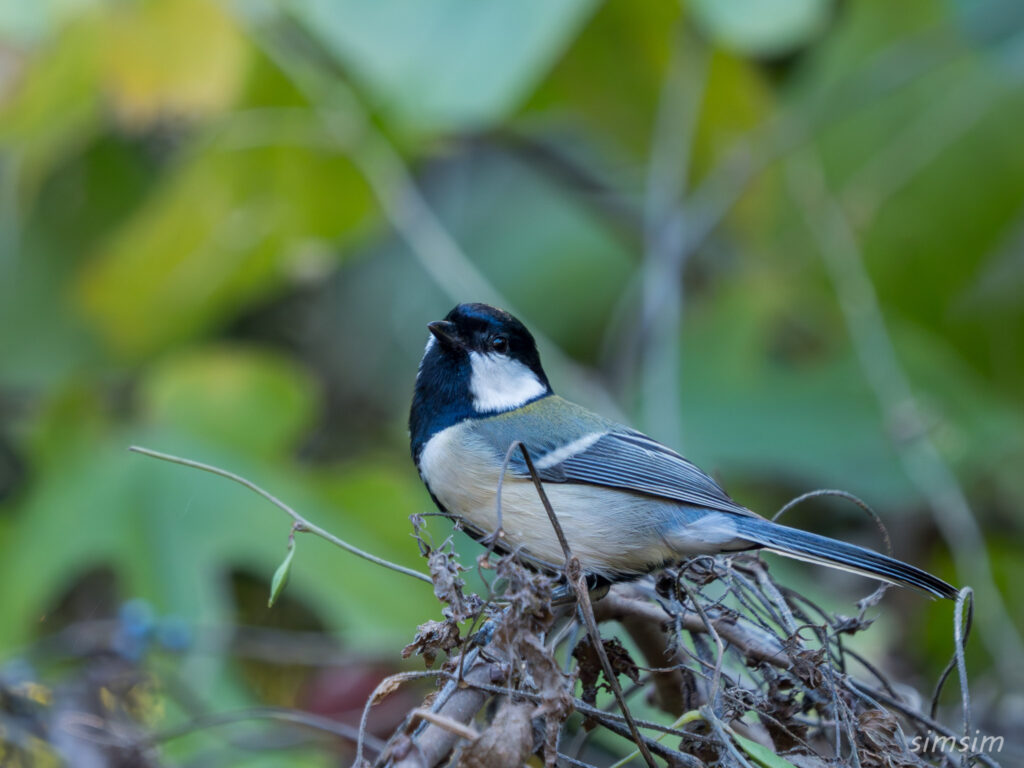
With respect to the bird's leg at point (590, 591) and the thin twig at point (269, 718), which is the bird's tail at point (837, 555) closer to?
the bird's leg at point (590, 591)

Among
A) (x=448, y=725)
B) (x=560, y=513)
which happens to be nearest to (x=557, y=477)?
(x=560, y=513)

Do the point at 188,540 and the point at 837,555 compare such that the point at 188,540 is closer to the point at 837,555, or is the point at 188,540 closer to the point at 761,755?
the point at 837,555

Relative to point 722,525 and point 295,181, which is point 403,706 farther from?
point 295,181

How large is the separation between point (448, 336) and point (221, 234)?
4.89 feet

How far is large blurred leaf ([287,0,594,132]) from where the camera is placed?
7.20ft

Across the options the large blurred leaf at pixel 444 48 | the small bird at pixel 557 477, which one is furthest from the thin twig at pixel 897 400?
the small bird at pixel 557 477

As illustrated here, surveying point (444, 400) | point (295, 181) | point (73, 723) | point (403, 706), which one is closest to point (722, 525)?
point (444, 400)

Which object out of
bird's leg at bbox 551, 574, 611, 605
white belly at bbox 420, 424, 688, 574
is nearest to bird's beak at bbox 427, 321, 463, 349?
white belly at bbox 420, 424, 688, 574

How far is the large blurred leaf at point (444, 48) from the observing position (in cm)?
219

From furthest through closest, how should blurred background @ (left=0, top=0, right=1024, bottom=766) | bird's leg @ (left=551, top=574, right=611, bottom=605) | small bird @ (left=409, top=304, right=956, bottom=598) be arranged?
blurred background @ (left=0, top=0, right=1024, bottom=766), small bird @ (left=409, top=304, right=956, bottom=598), bird's leg @ (left=551, top=574, right=611, bottom=605)

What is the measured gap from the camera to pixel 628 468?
1.45 m

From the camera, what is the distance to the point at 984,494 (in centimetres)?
304

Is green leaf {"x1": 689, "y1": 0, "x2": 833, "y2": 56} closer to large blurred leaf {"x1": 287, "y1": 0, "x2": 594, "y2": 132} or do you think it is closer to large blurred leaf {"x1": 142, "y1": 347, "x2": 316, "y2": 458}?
large blurred leaf {"x1": 287, "y1": 0, "x2": 594, "y2": 132}

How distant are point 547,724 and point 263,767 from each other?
120cm
